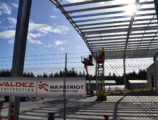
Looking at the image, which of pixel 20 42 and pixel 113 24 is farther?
pixel 113 24

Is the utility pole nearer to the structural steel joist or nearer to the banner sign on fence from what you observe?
the banner sign on fence

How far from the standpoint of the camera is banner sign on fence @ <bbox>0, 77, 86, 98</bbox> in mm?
6668

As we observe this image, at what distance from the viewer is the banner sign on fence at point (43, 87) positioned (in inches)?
263

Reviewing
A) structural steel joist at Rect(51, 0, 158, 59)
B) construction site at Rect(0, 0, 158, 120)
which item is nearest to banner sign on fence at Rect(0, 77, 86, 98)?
construction site at Rect(0, 0, 158, 120)

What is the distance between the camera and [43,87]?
23.3 ft

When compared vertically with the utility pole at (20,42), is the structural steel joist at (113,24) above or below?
above

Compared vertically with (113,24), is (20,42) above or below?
below

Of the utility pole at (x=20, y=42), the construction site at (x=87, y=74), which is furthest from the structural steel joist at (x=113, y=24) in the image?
the utility pole at (x=20, y=42)

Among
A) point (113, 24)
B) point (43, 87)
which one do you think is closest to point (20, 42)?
point (43, 87)

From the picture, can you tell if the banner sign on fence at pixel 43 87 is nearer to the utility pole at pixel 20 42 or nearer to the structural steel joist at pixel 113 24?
the utility pole at pixel 20 42

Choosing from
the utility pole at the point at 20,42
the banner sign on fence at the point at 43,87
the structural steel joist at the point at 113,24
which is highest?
the structural steel joist at the point at 113,24

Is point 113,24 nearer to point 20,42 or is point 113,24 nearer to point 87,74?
point 87,74

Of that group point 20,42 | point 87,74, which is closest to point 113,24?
point 87,74

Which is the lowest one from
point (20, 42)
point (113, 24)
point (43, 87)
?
point (43, 87)
